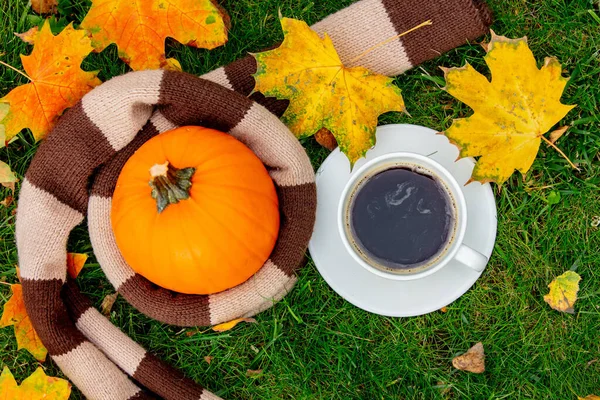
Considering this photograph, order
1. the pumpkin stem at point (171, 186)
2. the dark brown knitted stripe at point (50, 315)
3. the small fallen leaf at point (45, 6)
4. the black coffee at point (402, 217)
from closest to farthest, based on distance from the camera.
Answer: the pumpkin stem at point (171, 186) < the black coffee at point (402, 217) < the dark brown knitted stripe at point (50, 315) < the small fallen leaf at point (45, 6)

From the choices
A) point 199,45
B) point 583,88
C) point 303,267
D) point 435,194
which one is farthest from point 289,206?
point 583,88

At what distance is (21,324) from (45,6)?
839 millimetres

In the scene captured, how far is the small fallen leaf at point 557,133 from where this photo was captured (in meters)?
1.54

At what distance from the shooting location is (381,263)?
1.41 metres

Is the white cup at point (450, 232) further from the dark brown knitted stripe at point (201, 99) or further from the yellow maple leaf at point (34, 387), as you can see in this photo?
the yellow maple leaf at point (34, 387)

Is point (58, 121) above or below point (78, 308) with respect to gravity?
above

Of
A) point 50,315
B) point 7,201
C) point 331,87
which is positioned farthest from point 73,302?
point 331,87

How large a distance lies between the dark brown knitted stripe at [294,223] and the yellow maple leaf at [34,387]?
610 millimetres

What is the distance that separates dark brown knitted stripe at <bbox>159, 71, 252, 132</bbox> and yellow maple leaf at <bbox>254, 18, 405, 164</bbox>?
8 cm

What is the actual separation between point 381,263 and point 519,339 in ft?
1.55

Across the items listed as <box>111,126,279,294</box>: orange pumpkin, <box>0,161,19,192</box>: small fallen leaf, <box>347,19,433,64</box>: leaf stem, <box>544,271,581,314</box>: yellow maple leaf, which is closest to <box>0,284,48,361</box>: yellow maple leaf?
<box>0,161,19,192</box>: small fallen leaf

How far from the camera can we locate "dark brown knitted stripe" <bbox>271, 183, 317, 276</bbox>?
1.43 metres

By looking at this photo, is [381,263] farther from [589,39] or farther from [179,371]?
[589,39]

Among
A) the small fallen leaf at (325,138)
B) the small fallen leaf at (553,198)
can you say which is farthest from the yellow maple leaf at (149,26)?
the small fallen leaf at (553,198)
